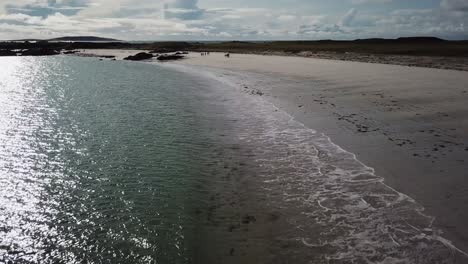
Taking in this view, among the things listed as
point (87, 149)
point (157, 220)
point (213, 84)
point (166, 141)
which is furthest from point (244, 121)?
point (213, 84)

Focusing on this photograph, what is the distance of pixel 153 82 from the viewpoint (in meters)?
44.9

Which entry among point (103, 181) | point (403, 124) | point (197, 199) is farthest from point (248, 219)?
point (403, 124)

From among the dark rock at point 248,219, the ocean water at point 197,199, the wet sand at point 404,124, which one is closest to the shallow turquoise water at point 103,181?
the ocean water at point 197,199

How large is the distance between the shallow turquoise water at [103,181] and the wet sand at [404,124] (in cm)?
690

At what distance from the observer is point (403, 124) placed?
67.4ft

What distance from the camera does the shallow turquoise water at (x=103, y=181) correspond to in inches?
359

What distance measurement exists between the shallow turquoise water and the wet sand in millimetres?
Answer: 6901

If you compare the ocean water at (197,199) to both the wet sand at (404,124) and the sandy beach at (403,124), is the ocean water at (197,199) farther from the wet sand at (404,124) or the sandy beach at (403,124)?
the sandy beach at (403,124)

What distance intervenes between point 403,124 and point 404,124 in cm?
6

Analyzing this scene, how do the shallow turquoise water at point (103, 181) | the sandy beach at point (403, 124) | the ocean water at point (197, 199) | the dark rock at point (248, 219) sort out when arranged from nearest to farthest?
the ocean water at point (197, 199)
the shallow turquoise water at point (103, 181)
the dark rock at point (248, 219)
the sandy beach at point (403, 124)

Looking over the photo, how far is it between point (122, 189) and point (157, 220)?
2.80 m

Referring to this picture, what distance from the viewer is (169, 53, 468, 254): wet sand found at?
11.8 m

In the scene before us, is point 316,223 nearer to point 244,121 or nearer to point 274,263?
point 274,263

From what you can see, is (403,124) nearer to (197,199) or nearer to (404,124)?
(404,124)
